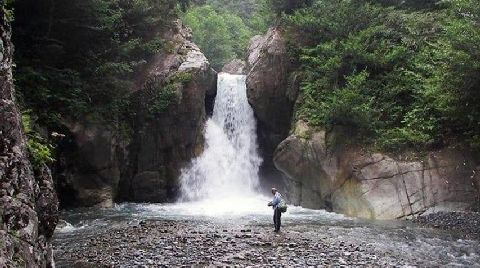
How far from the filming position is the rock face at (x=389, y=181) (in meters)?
18.8

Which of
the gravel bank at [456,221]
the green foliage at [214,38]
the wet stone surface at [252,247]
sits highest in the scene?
the green foliage at [214,38]

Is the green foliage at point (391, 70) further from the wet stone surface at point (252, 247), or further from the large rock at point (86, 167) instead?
the large rock at point (86, 167)

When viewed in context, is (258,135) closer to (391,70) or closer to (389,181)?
(391,70)

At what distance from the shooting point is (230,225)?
55.3ft

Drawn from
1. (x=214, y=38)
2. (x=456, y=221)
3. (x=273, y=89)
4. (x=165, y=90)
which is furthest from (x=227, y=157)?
(x=214, y=38)

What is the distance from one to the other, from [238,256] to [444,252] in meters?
6.33

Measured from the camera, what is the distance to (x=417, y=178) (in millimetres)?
19141

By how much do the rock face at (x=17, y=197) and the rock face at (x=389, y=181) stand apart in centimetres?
1414

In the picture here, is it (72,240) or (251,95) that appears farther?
(251,95)

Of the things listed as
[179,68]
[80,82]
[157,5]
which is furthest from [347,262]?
[157,5]

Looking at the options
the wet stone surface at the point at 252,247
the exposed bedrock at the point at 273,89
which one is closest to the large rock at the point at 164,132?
the exposed bedrock at the point at 273,89

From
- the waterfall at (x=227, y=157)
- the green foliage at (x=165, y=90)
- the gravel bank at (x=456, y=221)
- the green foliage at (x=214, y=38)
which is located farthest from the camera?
the green foliage at (x=214, y=38)

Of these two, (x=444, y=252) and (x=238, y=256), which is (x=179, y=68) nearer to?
(x=238, y=256)

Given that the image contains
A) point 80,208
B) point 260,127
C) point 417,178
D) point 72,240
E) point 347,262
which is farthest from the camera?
point 260,127
